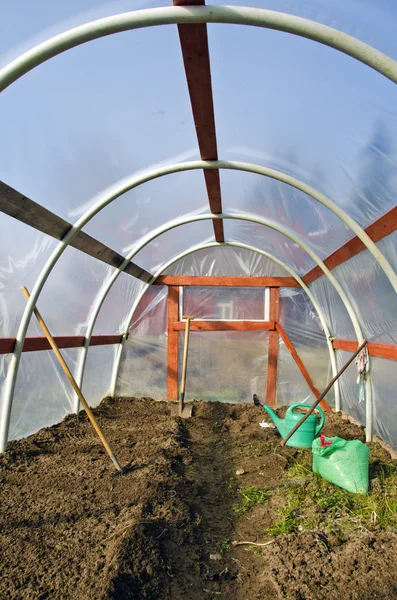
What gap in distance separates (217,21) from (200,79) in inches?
19.2

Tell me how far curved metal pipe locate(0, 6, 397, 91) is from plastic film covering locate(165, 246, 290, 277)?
4.90m

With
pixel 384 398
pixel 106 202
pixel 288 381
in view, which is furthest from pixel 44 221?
pixel 288 381

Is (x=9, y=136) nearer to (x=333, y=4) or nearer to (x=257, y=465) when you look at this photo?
(x=333, y=4)

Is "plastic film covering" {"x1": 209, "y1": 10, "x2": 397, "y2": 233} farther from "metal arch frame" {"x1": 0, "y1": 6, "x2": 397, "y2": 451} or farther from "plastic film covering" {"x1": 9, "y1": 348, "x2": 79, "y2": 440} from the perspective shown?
"plastic film covering" {"x1": 9, "y1": 348, "x2": 79, "y2": 440}

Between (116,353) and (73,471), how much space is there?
3223mm

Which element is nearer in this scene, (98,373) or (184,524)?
(184,524)

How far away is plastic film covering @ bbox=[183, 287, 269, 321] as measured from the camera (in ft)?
22.8

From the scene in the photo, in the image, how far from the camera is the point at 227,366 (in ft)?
22.7

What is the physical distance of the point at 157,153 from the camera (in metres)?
3.78

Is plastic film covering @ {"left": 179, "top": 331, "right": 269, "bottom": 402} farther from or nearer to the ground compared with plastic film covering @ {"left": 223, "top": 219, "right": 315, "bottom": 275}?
nearer to the ground

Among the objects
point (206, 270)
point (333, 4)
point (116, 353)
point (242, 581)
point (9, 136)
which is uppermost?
point (333, 4)

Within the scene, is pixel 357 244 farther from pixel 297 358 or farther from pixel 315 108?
pixel 297 358

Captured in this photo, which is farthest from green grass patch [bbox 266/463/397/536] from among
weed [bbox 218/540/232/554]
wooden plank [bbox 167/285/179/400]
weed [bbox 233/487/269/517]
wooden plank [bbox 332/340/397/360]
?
wooden plank [bbox 167/285/179/400]

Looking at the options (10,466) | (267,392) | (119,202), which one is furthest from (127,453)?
(267,392)
